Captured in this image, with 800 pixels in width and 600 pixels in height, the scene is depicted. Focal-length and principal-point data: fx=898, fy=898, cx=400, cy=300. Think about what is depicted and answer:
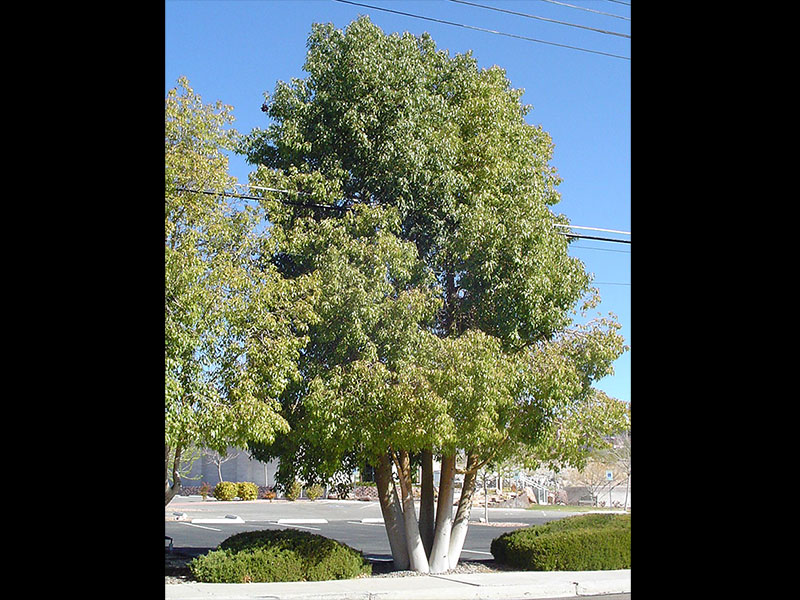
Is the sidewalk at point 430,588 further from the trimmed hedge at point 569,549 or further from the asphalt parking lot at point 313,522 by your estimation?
the asphalt parking lot at point 313,522

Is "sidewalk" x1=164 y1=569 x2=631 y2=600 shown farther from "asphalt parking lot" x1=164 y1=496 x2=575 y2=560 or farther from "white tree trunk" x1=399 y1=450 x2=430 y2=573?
"asphalt parking lot" x1=164 y1=496 x2=575 y2=560

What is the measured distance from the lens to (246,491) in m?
25.2

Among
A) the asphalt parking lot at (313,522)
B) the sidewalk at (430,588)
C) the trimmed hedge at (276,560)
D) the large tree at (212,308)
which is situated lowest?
the asphalt parking lot at (313,522)

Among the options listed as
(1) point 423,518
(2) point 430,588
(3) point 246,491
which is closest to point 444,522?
(1) point 423,518

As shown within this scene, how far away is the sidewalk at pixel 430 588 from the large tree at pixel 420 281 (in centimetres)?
116

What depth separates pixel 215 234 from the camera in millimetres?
8273

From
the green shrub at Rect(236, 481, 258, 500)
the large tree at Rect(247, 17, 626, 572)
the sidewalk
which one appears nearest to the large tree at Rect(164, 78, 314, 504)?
the large tree at Rect(247, 17, 626, 572)

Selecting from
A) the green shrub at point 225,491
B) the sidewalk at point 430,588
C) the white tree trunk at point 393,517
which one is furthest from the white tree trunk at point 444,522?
the green shrub at point 225,491

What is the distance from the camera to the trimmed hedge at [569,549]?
9398 mm

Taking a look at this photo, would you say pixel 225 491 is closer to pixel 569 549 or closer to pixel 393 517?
pixel 393 517

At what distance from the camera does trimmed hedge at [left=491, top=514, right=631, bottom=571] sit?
9398 mm

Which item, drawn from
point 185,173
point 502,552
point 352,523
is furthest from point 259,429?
point 352,523

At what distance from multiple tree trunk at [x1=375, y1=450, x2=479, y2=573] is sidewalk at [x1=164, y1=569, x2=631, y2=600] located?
2.22 feet
